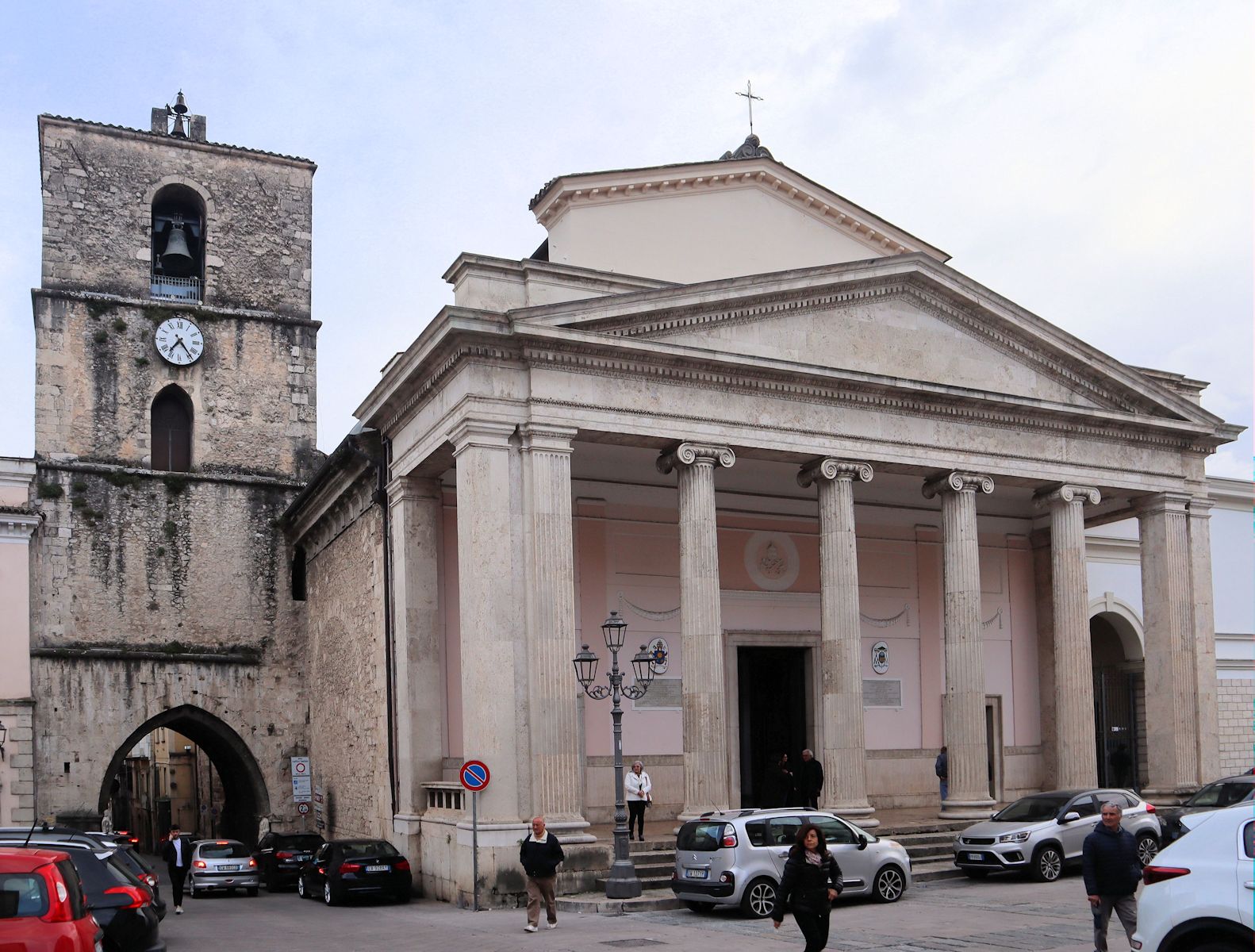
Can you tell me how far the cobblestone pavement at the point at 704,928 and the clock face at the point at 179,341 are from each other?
16.3 m

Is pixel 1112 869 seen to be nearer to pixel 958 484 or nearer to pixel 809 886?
pixel 809 886

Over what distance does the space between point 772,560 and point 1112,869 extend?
53.3 feet

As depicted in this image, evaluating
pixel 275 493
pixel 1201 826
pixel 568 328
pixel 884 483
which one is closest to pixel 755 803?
pixel 884 483

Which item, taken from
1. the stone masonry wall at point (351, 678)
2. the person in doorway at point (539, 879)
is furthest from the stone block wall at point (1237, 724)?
the person in doorway at point (539, 879)

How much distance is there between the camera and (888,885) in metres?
17.8

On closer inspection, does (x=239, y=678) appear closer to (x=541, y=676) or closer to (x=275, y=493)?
(x=275, y=493)

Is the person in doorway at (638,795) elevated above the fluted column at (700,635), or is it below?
below

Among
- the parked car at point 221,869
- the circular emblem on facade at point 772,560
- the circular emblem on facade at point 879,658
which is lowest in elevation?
the parked car at point 221,869

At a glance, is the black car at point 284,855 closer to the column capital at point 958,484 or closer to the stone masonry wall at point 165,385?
the stone masonry wall at point 165,385

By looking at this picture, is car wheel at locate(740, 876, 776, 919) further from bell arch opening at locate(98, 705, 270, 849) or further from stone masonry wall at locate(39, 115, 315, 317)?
stone masonry wall at locate(39, 115, 315, 317)

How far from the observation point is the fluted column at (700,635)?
67.2ft

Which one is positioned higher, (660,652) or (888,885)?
(660,652)

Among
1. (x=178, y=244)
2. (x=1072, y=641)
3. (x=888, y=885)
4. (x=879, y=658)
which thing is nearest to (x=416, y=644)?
(x=888, y=885)

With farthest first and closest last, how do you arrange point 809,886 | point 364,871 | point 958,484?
point 958,484 < point 364,871 < point 809,886
